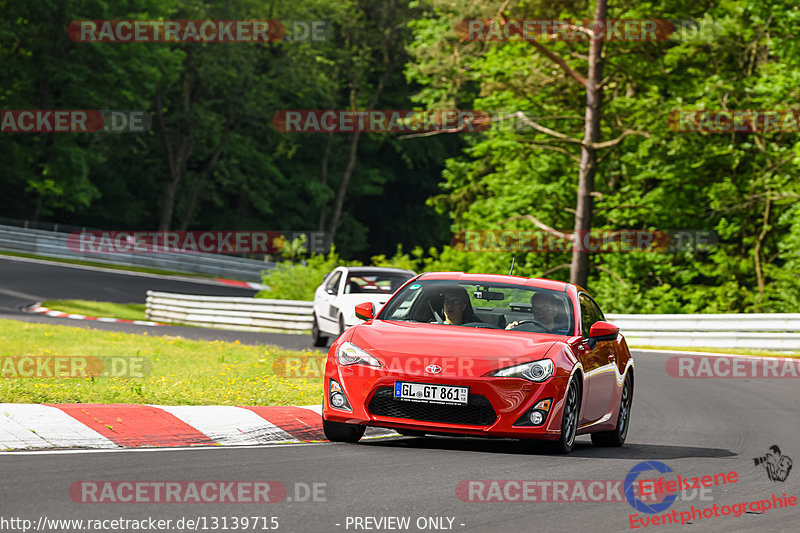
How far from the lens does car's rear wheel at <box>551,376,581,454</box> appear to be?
9555 millimetres

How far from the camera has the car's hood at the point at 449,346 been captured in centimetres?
930

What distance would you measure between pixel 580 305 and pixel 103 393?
4554 mm

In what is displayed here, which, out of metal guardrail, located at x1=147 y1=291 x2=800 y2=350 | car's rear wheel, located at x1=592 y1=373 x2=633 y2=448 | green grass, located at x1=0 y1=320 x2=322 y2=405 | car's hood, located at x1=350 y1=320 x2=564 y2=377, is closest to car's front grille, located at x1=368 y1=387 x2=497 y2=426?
car's hood, located at x1=350 y1=320 x2=564 y2=377

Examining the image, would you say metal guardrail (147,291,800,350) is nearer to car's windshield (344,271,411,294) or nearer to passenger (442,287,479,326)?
car's windshield (344,271,411,294)

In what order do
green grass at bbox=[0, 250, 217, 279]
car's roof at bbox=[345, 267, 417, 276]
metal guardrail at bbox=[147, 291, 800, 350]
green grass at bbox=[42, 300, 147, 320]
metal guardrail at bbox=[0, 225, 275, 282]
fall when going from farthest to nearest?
metal guardrail at bbox=[0, 225, 275, 282] → green grass at bbox=[0, 250, 217, 279] → green grass at bbox=[42, 300, 147, 320] → metal guardrail at bbox=[147, 291, 800, 350] → car's roof at bbox=[345, 267, 417, 276]

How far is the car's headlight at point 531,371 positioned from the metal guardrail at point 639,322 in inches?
618

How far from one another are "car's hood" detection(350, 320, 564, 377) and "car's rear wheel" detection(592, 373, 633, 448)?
1.46 m

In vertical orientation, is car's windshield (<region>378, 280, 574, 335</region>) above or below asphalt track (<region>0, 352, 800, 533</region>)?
above

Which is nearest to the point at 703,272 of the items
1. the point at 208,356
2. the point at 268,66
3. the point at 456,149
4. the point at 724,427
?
the point at 208,356

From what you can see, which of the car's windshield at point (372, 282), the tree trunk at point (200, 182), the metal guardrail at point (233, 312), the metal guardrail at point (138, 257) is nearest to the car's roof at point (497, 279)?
the car's windshield at point (372, 282)

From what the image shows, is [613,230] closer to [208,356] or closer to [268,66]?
[208,356]

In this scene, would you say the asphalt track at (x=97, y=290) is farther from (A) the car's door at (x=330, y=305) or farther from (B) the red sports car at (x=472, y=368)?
(B) the red sports car at (x=472, y=368)

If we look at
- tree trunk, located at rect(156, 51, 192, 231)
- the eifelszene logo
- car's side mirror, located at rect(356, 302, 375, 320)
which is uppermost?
tree trunk, located at rect(156, 51, 192, 231)

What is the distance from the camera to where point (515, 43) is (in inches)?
1554
